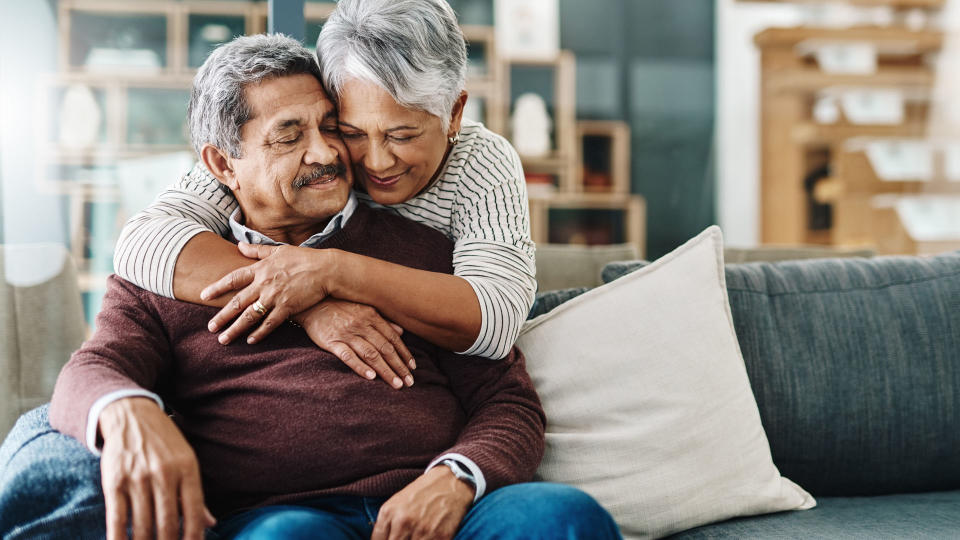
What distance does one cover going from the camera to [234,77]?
4.16 ft

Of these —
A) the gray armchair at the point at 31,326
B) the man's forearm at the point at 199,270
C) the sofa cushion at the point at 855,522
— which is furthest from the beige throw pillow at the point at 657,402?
the gray armchair at the point at 31,326

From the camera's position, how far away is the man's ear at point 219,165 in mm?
1335

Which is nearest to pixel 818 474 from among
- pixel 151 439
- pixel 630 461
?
pixel 630 461

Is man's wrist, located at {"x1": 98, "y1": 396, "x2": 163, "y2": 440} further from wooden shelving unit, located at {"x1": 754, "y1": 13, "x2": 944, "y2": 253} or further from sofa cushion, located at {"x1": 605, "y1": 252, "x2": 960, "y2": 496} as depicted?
wooden shelving unit, located at {"x1": 754, "y1": 13, "x2": 944, "y2": 253}

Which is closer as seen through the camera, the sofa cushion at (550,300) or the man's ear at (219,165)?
the man's ear at (219,165)

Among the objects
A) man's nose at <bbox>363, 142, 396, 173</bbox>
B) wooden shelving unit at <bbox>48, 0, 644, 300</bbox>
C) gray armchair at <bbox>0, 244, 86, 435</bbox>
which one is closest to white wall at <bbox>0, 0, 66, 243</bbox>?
wooden shelving unit at <bbox>48, 0, 644, 300</bbox>

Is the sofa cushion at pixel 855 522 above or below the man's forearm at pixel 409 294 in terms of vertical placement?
below

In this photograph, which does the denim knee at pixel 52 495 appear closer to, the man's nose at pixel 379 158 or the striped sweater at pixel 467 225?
the striped sweater at pixel 467 225

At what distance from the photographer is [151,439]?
0.99 m

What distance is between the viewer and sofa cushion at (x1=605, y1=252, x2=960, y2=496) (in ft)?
4.93

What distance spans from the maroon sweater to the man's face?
21cm

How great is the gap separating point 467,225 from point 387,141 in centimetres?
19

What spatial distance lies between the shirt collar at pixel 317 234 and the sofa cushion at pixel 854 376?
1.78 ft

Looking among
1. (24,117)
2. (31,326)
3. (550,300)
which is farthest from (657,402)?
(24,117)
